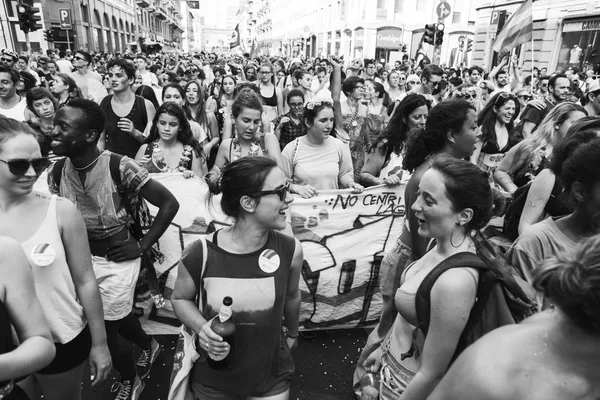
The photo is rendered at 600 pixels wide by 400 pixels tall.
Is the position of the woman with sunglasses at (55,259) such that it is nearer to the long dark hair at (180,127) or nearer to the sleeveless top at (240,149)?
the sleeveless top at (240,149)

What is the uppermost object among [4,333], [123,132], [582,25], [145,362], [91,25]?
[91,25]

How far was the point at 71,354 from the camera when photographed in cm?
215

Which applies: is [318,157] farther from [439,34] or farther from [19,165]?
[439,34]

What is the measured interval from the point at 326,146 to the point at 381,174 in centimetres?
63

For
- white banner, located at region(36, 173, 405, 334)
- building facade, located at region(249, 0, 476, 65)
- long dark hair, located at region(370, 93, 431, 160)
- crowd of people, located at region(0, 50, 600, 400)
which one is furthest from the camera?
building facade, located at region(249, 0, 476, 65)

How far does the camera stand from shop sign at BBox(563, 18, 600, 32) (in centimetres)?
1807

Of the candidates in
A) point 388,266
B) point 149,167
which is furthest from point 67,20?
point 388,266

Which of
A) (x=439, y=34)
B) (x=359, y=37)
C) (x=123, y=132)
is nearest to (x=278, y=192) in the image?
(x=123, y=132)

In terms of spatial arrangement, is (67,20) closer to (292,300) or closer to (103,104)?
(103,104)

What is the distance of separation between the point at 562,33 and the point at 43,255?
80.5ft

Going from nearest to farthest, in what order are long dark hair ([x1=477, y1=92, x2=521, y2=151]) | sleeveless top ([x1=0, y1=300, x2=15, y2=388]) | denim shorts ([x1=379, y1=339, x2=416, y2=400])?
sleeveless top ([x1=0, y1=300, x2=15, y2=388])
denim shorts ([x1=379, y1=339, x2=416, y2=400])
long dark hair ([x1=477, y1=92, x2=521, y2=151])

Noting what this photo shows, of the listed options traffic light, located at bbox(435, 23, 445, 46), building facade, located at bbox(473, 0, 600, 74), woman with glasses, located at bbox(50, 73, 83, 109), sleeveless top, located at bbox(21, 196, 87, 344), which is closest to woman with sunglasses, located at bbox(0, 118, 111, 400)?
sleeveless top, located at bbox(21, 196, 87, 344)

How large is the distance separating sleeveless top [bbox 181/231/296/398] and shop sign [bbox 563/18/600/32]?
72.3ft

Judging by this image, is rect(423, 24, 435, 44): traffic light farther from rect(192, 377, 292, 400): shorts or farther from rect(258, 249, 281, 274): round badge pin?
rect(192, 377, 292, 400): shorts
